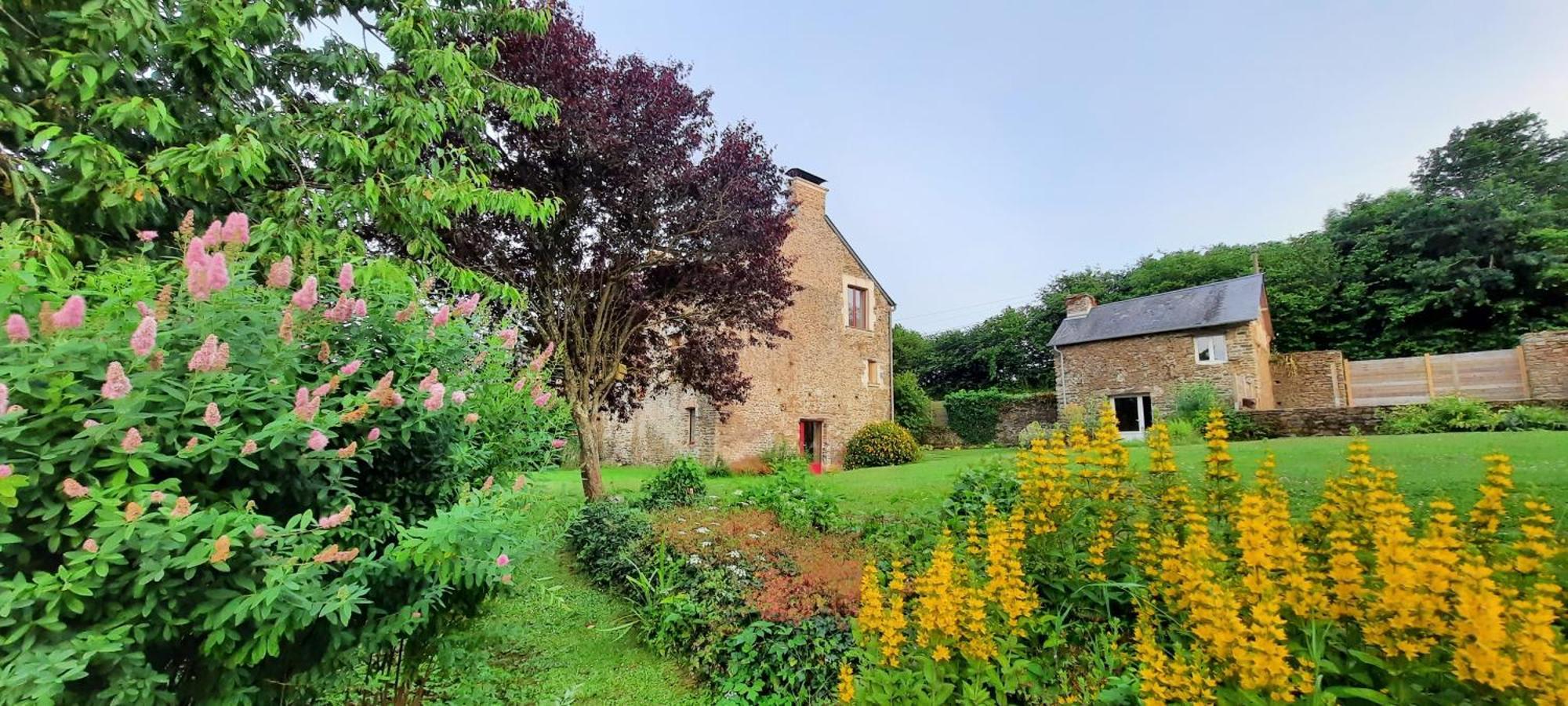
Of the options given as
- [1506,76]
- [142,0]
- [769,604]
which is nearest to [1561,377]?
[1506,76]

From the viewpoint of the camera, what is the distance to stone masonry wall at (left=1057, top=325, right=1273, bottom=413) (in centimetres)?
1764

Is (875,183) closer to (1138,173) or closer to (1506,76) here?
(1138,173)

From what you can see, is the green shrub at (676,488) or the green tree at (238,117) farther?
the green shrub at (676,488)

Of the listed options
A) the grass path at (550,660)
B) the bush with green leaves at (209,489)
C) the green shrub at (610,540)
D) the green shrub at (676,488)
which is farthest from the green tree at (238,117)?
the green shrub at (676,488)

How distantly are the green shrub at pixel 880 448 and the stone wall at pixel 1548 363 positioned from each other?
1556 cm

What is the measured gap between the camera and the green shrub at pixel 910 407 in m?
21.5

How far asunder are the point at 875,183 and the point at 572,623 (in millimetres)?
16120

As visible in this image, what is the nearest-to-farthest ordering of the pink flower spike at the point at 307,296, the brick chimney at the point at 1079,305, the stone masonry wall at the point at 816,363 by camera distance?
1. the pink flower spike at the point at 307,296
2. the stone masonry wall at the point at 816,363
3. the brick chimney at the point at 1079,305

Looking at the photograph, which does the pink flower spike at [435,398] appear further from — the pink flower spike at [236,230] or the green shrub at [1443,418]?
the green shrub at [1443,418]

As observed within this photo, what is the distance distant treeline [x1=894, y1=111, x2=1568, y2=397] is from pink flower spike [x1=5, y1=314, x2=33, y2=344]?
3352 centimetres

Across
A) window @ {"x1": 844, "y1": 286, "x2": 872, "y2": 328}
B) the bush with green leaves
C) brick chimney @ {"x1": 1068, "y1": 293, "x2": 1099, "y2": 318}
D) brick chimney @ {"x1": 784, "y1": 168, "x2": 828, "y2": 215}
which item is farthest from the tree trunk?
brick chimney @ {"x1": 1068, "y1": 293, "x2": 1099, "y2": 318}

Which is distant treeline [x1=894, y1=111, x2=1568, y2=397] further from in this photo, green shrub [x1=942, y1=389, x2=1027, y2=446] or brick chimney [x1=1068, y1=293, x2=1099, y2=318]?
green shrub [x1=942, y1=389, x2=1027, y2=446]

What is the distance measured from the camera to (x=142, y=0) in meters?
2.57

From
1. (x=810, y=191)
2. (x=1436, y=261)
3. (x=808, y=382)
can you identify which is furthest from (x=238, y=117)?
(x=1436, y=261)
